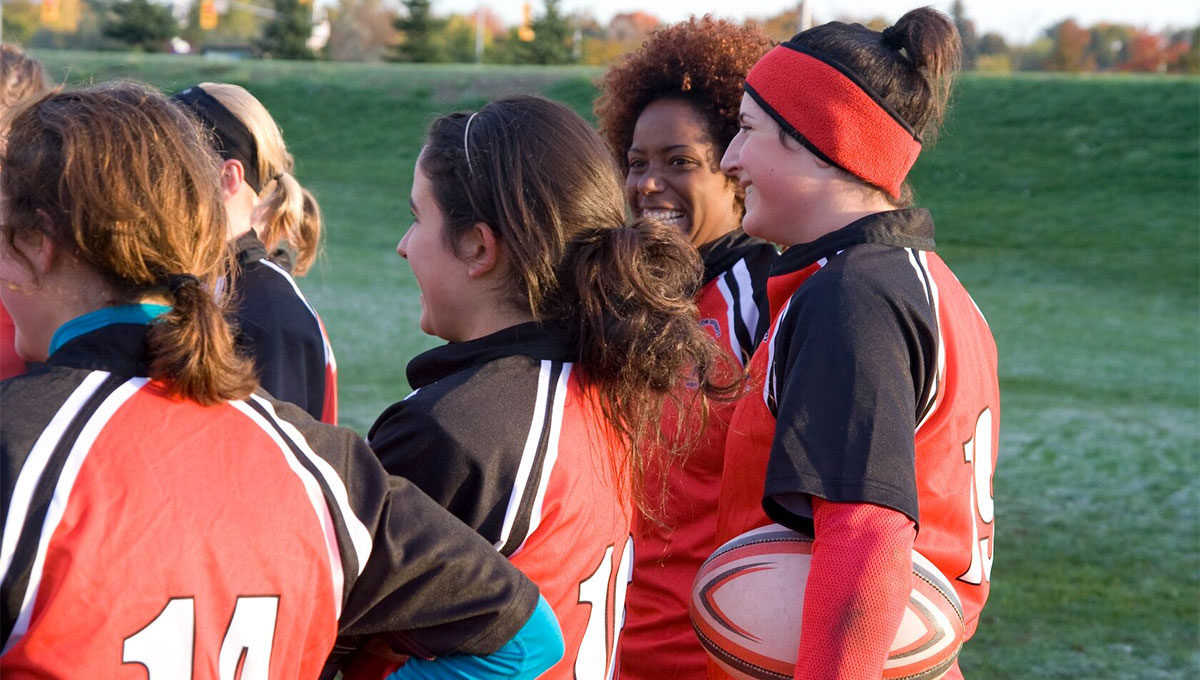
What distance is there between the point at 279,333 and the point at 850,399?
168cm

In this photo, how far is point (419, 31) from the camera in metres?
49.2

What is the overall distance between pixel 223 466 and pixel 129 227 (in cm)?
35

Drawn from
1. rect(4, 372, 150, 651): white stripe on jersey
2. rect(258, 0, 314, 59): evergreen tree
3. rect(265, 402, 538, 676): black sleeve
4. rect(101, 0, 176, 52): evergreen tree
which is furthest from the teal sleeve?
rect(101, 0, 176, 52): evergreen tree

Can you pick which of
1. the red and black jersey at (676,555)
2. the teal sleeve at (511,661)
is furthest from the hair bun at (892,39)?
the teal sleeve at (511,661)

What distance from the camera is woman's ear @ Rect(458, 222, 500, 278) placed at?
2.17 m

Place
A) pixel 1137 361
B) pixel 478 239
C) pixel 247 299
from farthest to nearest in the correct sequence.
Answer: pixel 1137 361 → pixel 247 299 → pixel 478 239

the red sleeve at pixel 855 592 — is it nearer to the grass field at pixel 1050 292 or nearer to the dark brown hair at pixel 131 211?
the dark brown hair at pixel 131 211

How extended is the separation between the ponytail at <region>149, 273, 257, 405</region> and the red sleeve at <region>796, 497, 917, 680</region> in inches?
36.6

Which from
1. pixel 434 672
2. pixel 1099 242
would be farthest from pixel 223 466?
pixel 1099 242

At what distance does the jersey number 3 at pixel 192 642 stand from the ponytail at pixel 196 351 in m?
0.27

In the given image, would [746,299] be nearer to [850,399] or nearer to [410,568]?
[850,399]

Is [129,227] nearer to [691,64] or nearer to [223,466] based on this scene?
[223,466]

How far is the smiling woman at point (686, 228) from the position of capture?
2.73 metres

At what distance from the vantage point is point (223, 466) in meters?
1.58
